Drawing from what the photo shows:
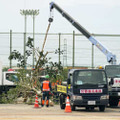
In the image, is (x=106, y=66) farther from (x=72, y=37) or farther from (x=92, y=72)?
(x=72, y=37)

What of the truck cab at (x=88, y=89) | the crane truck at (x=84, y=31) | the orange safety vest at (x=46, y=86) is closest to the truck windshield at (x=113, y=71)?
the orange safety vest at (x=46, y=86)

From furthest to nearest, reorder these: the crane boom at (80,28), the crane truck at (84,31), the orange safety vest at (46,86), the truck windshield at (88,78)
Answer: the crane boom at (80,28)
the crane truck at (84,31)
the orange safety vest at (46,86)
the truck windshield at (88,78)

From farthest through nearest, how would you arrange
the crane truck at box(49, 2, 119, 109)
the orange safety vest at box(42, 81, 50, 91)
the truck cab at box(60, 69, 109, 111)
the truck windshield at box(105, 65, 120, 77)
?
1. the crane truck at box(49, 2, 119, 109)
2. the truck windshield at box(105, 65, 120, 77)
3. the orange safety vest at box(42, 81, 50, 91)
4. the truck cab at box(60, 69, 109, 111)

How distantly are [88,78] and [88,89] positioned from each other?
56 centimetres

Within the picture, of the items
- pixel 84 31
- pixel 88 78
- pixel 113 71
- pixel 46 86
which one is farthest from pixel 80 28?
pixel 88 78

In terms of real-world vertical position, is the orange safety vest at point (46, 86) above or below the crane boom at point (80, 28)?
below

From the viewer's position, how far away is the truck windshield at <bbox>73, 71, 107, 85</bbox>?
23531 millimetres

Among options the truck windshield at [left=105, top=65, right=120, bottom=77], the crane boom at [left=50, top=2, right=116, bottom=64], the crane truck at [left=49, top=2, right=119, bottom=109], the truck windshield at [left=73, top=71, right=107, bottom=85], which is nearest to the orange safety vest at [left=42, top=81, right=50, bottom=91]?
the truck windshield at [left=73, top=71, right=107, bottom=85]

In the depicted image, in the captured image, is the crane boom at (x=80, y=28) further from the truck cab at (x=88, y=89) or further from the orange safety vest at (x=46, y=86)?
the truck cab at (x=88, y=89)

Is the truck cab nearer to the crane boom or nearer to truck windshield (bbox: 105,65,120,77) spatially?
truck windshield (bbox: 105,65,120,77)

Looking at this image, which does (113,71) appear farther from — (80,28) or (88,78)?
(80,28)

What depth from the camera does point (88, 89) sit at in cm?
2341

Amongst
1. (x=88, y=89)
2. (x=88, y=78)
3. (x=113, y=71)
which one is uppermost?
(x=113, y=71)

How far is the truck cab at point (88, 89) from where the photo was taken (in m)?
23.3
